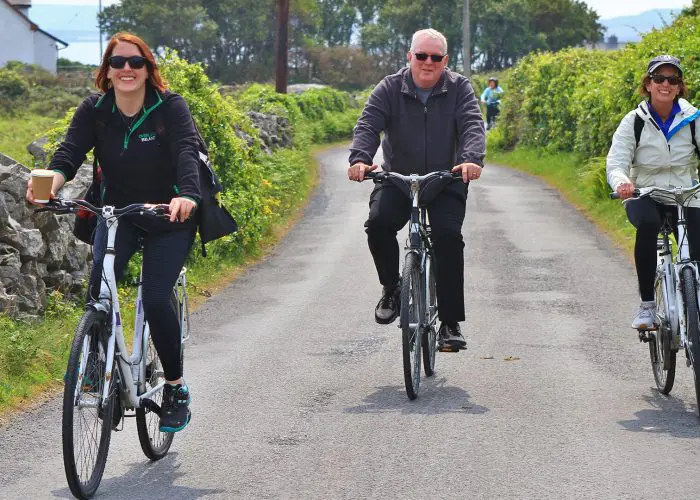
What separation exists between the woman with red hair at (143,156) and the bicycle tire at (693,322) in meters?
2.79

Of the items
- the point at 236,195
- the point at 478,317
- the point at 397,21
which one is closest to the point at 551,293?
the point at 478,317

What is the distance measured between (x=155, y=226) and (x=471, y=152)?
8.17 feet

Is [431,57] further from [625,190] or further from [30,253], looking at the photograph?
[30,253]

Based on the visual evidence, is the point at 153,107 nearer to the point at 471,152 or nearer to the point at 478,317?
the point at 471,152

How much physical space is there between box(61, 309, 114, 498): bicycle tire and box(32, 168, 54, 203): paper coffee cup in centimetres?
54

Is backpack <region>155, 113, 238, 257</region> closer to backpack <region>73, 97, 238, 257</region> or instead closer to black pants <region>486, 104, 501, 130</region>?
backpack <region>73, 97, 238, 257</region>

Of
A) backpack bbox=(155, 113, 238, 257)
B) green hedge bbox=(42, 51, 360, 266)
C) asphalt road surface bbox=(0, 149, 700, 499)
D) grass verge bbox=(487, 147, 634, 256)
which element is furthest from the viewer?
grass verge bbox=(487, 147, 634, 256)

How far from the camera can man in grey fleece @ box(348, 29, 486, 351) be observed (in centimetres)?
811

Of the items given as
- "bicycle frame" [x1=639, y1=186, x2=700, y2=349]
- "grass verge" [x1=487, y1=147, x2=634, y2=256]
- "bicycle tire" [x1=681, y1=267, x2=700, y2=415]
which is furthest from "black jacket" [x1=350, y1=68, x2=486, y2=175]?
"grass verge" [x1=487, y1=147, x2=634, y2=256]

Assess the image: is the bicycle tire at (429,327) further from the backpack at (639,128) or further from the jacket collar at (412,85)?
the backpack at (639,128)

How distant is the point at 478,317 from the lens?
11258 millimetres

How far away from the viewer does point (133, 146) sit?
6.03 m

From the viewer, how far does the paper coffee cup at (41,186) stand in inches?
219

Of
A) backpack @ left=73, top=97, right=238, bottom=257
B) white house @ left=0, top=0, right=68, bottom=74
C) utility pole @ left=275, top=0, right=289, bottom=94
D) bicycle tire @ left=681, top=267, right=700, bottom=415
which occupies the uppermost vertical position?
white house @ left=0, top=0, right=68, bottom=74
